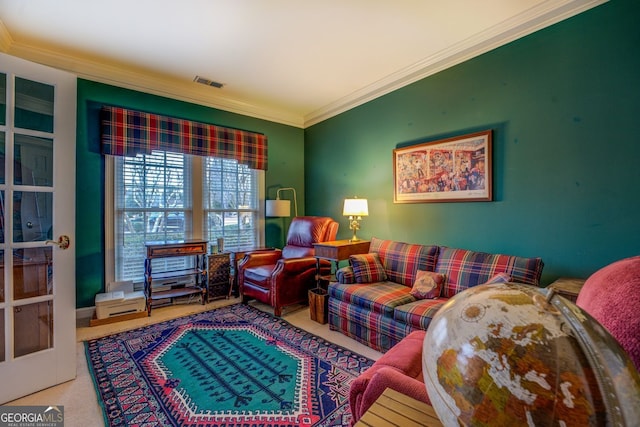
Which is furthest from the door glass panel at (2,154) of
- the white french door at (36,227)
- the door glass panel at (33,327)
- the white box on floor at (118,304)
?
the white box on floor at (118,304)

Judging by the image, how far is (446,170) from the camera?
9.66ft

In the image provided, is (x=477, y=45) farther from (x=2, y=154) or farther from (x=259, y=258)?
(x=2, y=154)

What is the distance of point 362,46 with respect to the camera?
277 centimetres

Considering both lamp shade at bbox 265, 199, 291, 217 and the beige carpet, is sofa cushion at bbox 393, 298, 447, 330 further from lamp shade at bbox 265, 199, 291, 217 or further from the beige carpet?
lamp shade at bbox 265, 199, 291, 217

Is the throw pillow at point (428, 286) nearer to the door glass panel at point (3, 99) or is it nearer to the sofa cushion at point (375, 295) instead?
the sofa cushion at point (375, 295)

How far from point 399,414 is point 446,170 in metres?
2.63

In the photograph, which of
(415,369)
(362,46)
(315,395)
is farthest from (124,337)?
(362,46)

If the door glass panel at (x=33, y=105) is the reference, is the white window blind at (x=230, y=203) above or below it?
below

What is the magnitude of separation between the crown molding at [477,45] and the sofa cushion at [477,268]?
76.0 inches

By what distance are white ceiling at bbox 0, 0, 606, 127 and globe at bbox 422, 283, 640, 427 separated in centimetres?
247

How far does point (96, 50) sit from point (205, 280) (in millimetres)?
2768

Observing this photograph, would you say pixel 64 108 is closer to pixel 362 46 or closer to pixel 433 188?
pixel 362 46

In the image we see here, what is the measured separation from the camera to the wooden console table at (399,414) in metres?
0.75

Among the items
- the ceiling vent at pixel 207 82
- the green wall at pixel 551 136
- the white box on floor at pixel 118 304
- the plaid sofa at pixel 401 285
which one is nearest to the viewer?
the green wall at pixel 551 136
